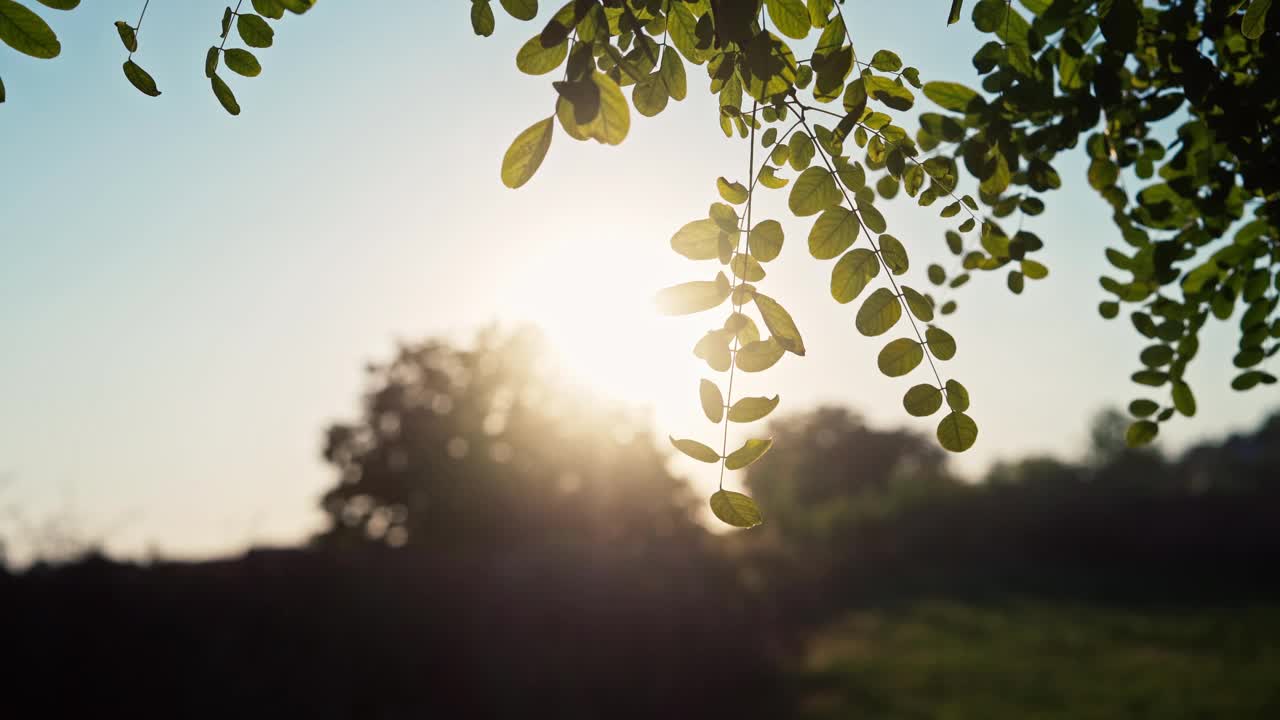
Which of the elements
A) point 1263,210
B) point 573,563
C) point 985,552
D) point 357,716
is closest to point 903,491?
point 985,552

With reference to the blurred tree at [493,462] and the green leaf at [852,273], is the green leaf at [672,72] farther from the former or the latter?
the blurred tree at [493,462]

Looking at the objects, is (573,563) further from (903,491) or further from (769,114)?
(903,491)

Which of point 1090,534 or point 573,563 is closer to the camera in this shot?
point 573,563

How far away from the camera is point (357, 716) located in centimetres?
1036

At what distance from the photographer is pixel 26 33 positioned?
4.97 feet

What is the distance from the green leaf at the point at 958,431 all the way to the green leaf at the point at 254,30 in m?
1.82

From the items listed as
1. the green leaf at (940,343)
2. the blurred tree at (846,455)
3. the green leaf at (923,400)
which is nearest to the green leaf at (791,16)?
the green leaf at (940,343)

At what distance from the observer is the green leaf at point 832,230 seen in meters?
1.77

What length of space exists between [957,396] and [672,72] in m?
0.91

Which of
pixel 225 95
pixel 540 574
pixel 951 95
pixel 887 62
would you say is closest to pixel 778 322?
pixel 887 62

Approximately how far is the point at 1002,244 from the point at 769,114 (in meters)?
1.07

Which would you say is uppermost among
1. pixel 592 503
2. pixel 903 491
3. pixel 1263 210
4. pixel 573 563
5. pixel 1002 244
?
pixel 903 491

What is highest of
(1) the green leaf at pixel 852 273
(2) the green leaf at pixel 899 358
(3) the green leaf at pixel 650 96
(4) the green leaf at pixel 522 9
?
(4) the green leaf at pixel 522 9

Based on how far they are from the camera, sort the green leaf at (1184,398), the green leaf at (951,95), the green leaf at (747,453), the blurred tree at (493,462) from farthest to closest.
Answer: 1. the blurred tree at (493,462)
2. the green leaf at (1184,398)
3. the green leaf at (951,95)
4. the green leaf at (747,453)
